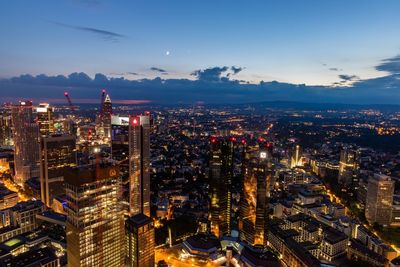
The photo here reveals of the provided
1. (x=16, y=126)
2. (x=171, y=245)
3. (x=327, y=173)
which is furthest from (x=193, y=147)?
(x=171, y=245)

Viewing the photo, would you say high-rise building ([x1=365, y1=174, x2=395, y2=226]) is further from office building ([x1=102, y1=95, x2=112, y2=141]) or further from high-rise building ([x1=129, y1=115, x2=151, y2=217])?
office building ([x1=102, y1=95, x2=112, y2=141])

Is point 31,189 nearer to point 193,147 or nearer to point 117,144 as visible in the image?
point 117,144

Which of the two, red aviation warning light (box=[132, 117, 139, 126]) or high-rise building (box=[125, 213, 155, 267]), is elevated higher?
red aviation warning light (box=[132, 117, 139, 126])

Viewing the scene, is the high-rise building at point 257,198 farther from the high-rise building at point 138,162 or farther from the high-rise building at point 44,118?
the high-rise building at point 44,118

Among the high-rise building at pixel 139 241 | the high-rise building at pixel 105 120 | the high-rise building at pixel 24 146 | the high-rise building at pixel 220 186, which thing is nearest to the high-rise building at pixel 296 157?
the high-rise building at pixel 220 186

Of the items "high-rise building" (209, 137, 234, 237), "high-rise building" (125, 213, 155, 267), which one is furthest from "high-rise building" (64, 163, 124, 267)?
"high-rise building" (209, 137, 234, 237)

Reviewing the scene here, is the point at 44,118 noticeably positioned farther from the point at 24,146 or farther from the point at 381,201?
the point at 381,201

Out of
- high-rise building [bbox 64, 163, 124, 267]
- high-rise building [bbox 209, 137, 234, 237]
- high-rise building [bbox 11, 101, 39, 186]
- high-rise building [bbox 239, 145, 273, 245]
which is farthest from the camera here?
high-rise building [bbox 11, 101, 39, 186]

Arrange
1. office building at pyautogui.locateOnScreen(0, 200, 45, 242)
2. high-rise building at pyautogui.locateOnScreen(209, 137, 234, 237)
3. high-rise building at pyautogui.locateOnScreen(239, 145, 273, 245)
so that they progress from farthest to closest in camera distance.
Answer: high-rise building at pyautogui.locateOnScreen(209, 137, 234, 237)
office building at pyautogui.locateOnScreen(0, 200, 45, 242)
high-rise building at pyautogui.locateOnScreen(239, 145, 273, 245)
